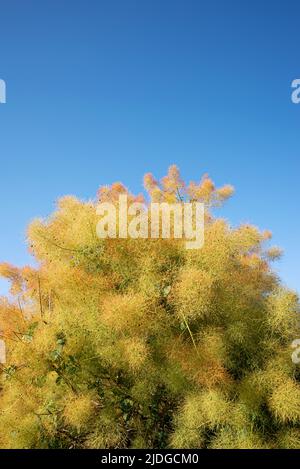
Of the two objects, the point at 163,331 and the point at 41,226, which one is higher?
the point at 41,226

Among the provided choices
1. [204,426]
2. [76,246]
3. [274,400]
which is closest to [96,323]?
[76,246]

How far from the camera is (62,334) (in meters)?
4.28

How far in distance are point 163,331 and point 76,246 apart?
3.79 ft

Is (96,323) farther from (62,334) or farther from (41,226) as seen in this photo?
(41,226)

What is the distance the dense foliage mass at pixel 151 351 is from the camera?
3947 millimetres

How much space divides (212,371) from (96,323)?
103 cm

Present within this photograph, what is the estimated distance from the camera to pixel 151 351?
4.04 m

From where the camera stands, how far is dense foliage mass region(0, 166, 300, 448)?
3.95m
